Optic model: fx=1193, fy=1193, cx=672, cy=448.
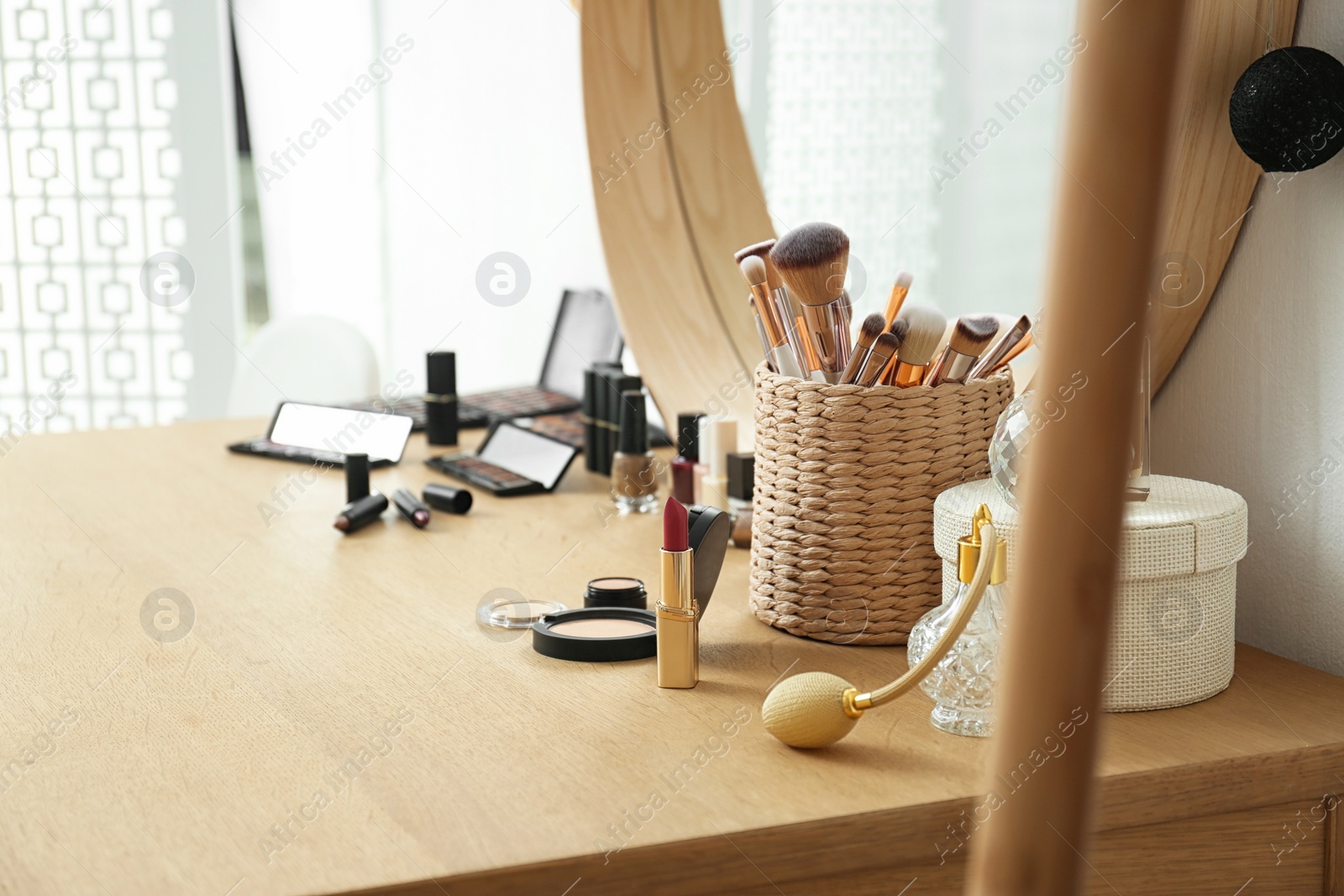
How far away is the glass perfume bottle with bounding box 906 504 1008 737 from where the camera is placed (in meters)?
0.62

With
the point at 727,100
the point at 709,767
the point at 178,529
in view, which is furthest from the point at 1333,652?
the point at 178,529

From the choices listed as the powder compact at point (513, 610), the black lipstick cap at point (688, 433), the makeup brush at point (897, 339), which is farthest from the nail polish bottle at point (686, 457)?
the makeup brush at point (897, 339)

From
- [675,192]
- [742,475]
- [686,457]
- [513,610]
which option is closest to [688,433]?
[686,457]

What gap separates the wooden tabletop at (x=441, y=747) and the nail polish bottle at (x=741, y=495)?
0.14 feet

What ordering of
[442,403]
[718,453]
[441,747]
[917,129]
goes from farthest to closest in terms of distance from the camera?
[917,129] < [442,403] < [718,453] < [441,747]

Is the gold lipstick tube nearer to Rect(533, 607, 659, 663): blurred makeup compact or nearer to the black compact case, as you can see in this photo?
Rect(533, 607, 659, 663): blurred makeup compact

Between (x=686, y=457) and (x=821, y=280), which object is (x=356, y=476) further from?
(x=821, y=280)

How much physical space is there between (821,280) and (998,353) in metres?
0.13

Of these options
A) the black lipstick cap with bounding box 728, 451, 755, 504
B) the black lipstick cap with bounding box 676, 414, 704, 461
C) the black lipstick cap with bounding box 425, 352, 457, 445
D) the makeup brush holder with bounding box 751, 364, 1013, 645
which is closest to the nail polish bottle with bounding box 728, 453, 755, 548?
the black lipstick cap with bounding box 728, 451, 755, 504

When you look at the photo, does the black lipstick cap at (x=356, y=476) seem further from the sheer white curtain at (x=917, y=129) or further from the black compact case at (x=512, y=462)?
the sheer white curtain at (x=917, y=129)

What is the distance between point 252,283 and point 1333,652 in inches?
104

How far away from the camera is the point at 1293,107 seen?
0.64 metres

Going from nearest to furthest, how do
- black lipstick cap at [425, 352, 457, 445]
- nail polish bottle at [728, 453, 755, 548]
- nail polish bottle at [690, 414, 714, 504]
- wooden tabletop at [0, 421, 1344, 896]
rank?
wooden tabletop at [0, 421, 1344, 896]
nail polish bottle at [728, 453, 755, 548]
nail polish bottle at [690, 414, 714, 504]
black lipstick cap at [425, 352, 457, 445]

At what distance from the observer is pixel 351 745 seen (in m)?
0.61
